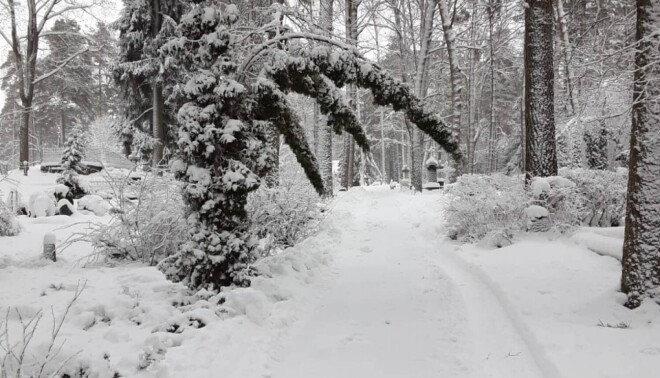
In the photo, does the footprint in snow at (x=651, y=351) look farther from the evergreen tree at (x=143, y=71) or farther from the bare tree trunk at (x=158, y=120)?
the bare tree trunk at (x=158, y=120)

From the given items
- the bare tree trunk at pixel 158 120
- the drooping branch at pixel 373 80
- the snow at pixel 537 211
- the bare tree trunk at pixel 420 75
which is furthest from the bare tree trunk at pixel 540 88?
the bare tree trunk at pixel 158 120

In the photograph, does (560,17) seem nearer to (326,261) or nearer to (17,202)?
(326,261)

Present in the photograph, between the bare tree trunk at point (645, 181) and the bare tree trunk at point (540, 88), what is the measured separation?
3.71 meters

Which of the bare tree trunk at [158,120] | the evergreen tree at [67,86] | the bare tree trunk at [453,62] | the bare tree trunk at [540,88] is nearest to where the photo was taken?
the bare tree trunk at [540,88]

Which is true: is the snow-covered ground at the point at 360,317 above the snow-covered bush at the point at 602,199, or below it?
below

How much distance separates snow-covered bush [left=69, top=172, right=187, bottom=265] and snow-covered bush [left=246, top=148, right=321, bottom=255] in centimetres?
128

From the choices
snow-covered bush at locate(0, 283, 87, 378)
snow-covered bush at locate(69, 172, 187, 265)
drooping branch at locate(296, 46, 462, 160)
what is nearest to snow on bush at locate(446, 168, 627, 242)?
drooping branch at locate(296, 46, 462, 160)

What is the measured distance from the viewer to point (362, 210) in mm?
14969

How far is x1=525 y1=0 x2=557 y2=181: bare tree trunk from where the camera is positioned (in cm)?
784

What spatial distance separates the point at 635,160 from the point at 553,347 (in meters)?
2.18

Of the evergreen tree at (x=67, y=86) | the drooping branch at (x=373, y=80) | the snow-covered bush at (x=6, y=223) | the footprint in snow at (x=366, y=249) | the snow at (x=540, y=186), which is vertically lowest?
the footprint in snow at (x=366, y=249)

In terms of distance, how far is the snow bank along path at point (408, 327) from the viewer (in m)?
3.71

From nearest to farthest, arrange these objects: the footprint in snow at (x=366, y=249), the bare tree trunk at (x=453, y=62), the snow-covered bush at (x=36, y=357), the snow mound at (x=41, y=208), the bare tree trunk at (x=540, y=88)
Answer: the snow-covered bush at (x=36, y=357) < the bare tree trunk at (x=540, y=88) < the footprint in snow at (x=366, y=249) < the snow mound at (x=41, y=208) < the bare tree trunk at (x=453, y=62)

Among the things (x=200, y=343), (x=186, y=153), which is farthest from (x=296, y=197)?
(x=200, y=343)
